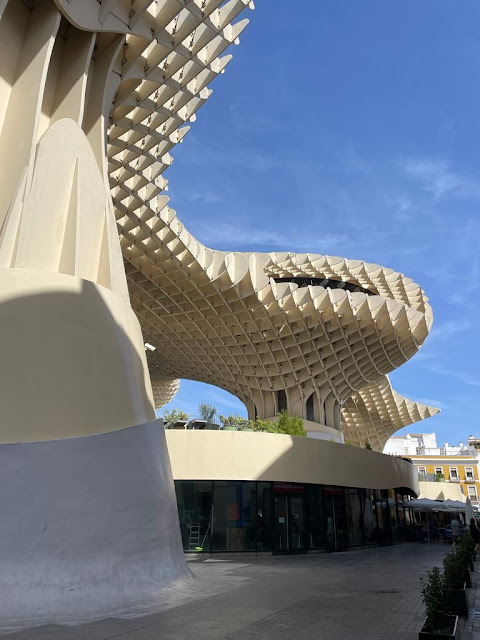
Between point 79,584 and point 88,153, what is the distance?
10.2 metres

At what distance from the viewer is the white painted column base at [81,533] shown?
27.8 feet

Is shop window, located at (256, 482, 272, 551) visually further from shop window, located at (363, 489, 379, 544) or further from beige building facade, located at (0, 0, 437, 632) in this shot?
shop window, located at (363, 489, 379, 544)

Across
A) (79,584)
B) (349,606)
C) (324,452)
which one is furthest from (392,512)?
(79,584)

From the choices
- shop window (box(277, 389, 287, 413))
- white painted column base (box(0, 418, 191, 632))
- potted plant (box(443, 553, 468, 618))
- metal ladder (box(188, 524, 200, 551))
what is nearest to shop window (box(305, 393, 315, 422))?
shop window (box(277, 389, 287, 413))

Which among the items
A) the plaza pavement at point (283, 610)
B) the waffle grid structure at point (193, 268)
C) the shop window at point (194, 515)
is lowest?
the plaza pavement at point (283, 610)

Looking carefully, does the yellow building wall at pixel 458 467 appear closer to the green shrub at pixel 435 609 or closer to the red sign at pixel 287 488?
the red sign at pixel 287 488

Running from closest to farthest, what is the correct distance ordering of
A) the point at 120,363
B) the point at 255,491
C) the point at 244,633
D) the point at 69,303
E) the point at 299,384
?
the point at 244,633
the point at 69,303
the point at 120,363
the point at 255,491
the point at 299,384

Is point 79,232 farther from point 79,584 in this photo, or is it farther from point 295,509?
point 295,509

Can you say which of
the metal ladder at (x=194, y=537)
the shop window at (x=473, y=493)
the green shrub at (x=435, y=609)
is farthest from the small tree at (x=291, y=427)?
the shop window at (x=473, y=493)

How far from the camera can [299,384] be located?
44.7 m

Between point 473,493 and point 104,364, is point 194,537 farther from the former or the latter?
point 473,493

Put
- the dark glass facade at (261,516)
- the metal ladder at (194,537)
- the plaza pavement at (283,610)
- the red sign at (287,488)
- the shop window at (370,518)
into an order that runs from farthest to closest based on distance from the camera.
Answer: the shop window at (370,518) → the red sign at (287,488) → the dark glass facade at (261,516) → the metal ladder at (194,537) → the plaza pavement at (283,610)

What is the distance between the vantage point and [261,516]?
1923 cm

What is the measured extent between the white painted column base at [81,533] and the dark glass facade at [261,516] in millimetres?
7583
